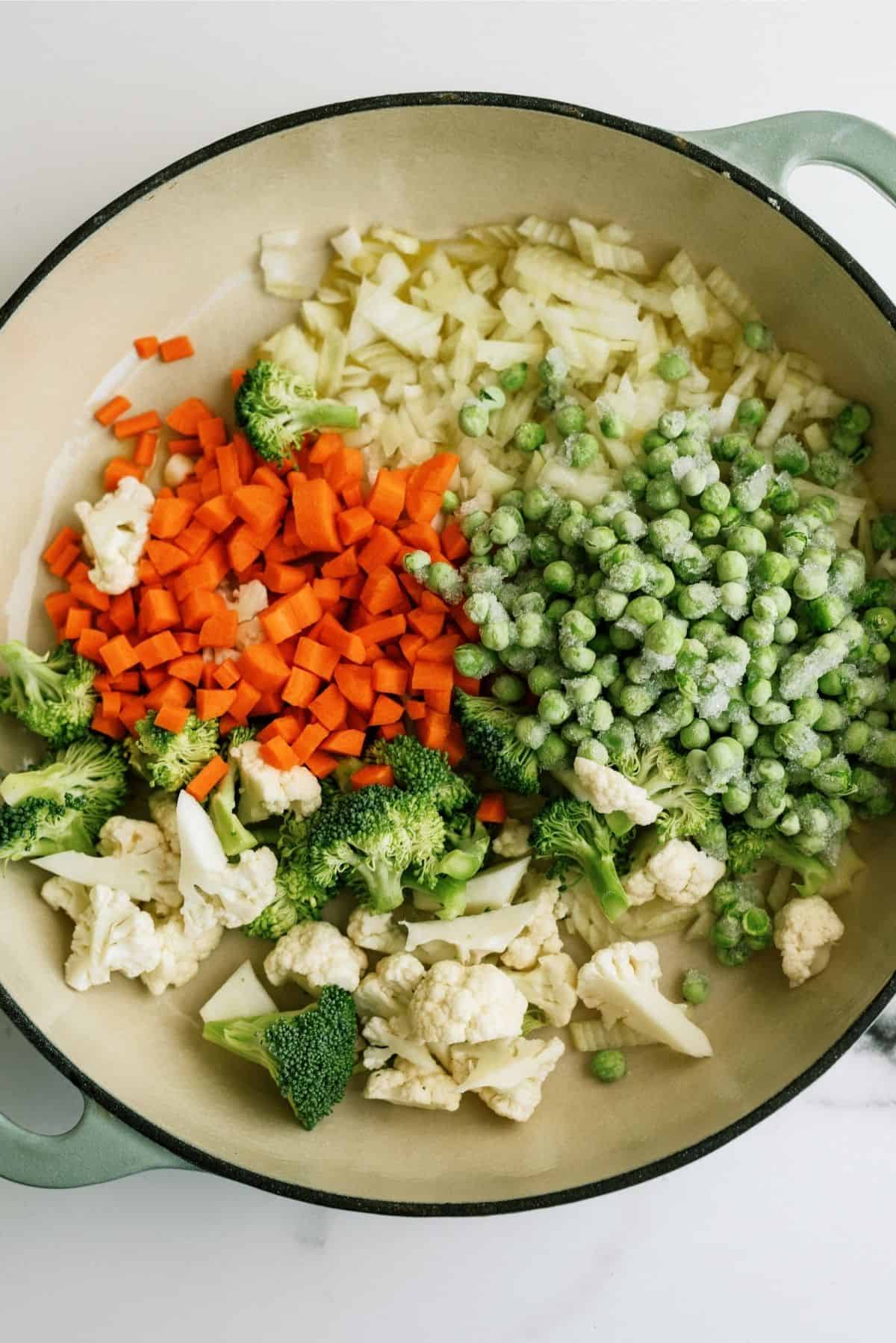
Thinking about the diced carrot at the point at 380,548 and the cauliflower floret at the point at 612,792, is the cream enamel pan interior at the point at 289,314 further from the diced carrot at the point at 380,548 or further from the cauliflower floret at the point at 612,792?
the diced carrot at the point at 380,548

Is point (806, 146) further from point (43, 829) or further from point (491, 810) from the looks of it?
point (43, 829)

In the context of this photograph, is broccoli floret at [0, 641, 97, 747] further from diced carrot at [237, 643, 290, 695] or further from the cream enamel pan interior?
diced carrot at [237, 643, 290, 695]

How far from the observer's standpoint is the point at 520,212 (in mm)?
2643

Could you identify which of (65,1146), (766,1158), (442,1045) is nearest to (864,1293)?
(766,1158)

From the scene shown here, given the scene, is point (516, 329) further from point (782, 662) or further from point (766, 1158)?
point (766, 1158)

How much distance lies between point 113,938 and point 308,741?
621 mm

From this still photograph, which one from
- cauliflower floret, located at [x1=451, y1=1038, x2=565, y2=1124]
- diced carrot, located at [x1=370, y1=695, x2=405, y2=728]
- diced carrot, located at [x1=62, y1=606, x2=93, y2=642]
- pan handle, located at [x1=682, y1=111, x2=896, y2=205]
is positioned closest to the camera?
pan handle, located at [x1=682, y1=111, x2=896, y2=205]

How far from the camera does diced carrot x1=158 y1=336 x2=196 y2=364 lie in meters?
2.68

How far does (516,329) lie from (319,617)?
83 cm

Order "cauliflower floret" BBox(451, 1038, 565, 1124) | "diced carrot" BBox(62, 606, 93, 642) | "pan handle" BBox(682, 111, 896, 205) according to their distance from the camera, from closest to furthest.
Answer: "pan handle" BBox(682, 111, 896, 205)
"cauliflower floret" BBox(451, 1038, 565, 1124)
"diced carrot" BBox(62, 606, 93, 642)

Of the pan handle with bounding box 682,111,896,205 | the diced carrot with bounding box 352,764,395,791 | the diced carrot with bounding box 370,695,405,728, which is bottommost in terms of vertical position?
the diced carrot with bounding box 352,764,395,791

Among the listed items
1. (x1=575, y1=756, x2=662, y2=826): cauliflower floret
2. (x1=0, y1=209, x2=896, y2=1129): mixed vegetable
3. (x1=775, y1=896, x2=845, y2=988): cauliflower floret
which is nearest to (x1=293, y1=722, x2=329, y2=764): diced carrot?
(x1=0, y1=209, x2=896, y2=1129): mixed vegetable

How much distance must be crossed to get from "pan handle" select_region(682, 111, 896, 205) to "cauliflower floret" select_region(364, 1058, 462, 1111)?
2076mm

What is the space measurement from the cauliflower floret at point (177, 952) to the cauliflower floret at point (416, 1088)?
0.50 metres
